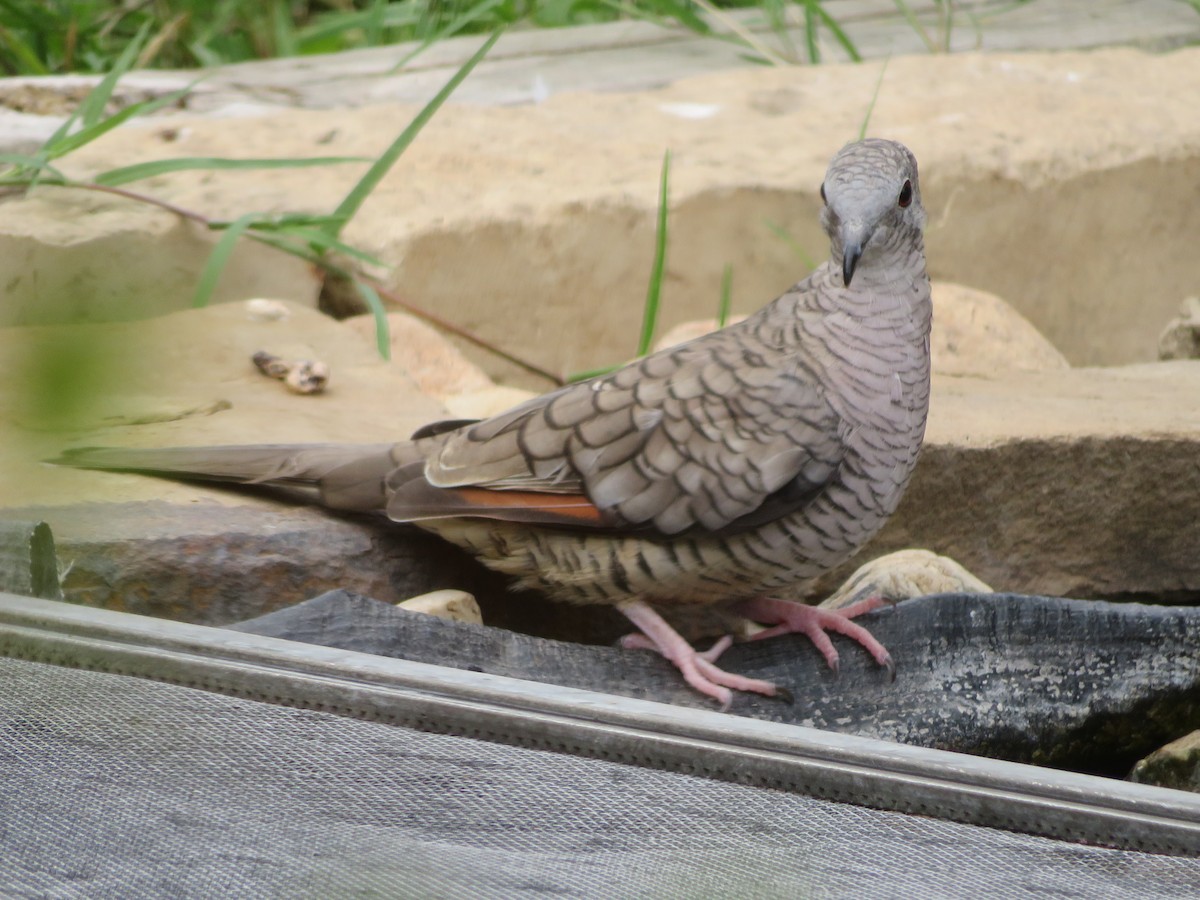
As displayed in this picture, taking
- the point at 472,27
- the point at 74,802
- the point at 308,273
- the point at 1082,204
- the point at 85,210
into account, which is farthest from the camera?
the point at 472,27

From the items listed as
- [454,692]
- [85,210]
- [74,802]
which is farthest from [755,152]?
[74,802]

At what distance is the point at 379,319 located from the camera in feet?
11.5

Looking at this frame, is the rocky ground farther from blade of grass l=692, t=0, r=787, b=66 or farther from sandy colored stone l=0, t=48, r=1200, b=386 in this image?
blade of grass l=692, t=0, r=787, b=66

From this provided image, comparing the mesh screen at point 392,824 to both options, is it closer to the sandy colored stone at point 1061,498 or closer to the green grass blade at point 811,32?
the sandy colored stone at point 1061,498

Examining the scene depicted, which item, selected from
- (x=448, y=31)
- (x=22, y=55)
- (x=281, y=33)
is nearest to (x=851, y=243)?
(x=448, y=31)

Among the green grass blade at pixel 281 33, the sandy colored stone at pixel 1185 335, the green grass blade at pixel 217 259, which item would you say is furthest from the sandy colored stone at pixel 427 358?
the green grass blade at pixel 281 33

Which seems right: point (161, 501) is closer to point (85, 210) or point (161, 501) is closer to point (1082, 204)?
point (85, 210)

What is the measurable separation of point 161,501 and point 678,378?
97 centimetres

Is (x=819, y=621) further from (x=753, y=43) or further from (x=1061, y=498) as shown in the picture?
(x=753, y=43)

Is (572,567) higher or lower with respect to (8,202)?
→ lower

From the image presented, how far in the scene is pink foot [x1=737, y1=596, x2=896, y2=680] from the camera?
236 cm

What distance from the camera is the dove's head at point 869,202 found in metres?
2.16

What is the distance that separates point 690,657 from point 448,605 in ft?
1.42

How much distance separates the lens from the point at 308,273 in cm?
396
